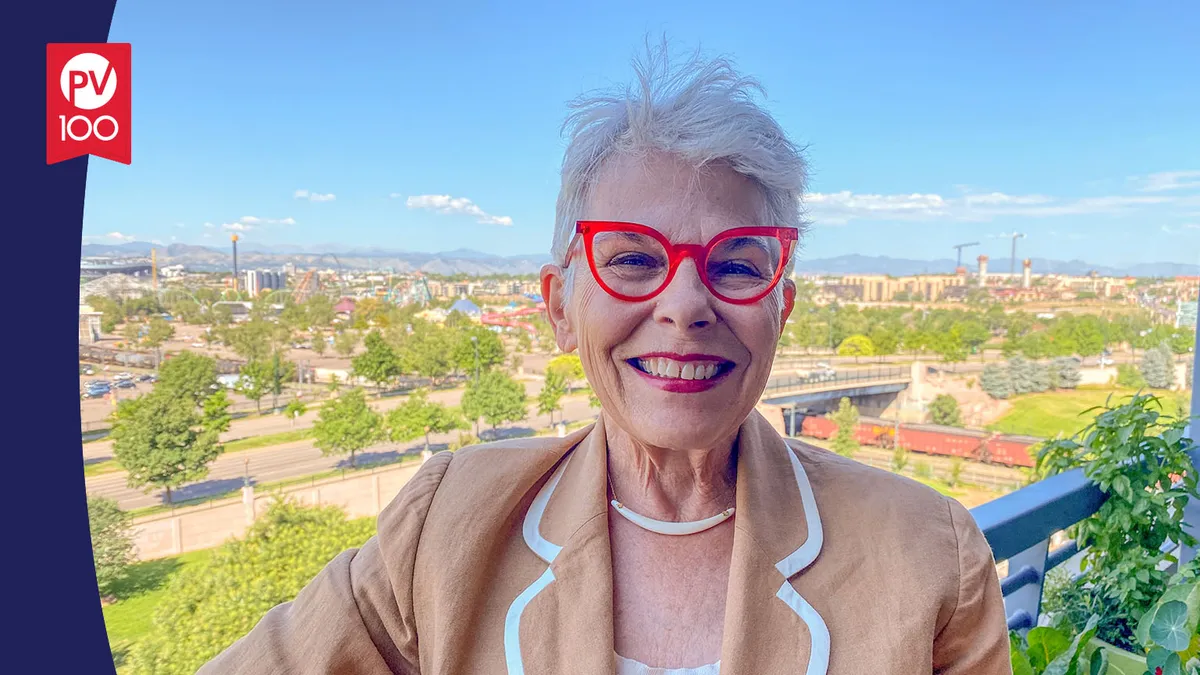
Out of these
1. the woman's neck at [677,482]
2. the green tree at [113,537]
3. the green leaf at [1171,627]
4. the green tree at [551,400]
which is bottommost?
the green tree at [113,537]

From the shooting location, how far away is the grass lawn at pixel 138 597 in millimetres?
5520

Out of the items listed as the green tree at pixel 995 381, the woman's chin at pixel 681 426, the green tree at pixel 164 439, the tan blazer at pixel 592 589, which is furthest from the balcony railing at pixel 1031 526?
the green tree at pixel 995 381

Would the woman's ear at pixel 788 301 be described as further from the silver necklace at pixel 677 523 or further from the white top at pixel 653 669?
the white top at pixel 653 669

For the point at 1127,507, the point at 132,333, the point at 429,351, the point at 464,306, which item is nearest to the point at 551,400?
the point at 464,306

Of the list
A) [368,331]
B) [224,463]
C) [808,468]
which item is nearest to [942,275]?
[368,331]

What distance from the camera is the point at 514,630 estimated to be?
0.77 metres

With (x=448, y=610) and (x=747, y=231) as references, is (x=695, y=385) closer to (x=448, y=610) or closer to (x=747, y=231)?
(x=747, y=231)

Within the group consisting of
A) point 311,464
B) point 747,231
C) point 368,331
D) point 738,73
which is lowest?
point 311,464

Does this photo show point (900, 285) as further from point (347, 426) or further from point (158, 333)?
point (158, 333)

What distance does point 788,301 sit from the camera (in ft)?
2.90

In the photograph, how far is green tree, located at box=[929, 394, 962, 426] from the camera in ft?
36.8

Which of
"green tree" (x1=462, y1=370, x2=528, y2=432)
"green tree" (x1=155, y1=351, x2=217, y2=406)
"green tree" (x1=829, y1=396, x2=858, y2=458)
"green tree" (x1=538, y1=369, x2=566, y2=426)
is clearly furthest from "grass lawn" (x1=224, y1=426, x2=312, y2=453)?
"green tree" (x1=829, y1=396, x2=858, y2=458)

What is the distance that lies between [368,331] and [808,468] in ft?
25.5

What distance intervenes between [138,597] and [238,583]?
83 centimetres
